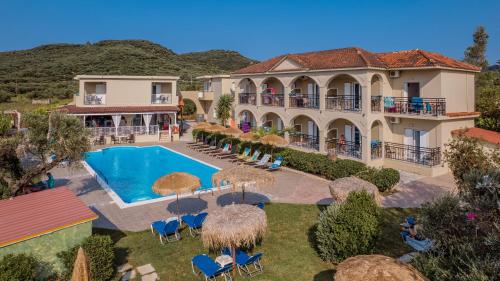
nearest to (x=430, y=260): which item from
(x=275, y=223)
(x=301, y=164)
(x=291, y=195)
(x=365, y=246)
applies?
(x=365, y=246)

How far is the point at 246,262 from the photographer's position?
31.6ft

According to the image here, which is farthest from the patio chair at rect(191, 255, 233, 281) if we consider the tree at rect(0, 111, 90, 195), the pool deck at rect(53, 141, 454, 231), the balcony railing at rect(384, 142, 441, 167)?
the balcony railing at rect(384, 142, 441, 167)

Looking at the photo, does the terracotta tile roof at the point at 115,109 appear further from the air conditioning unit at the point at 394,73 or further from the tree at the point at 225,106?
the air conditioning unit at the point at 394,73

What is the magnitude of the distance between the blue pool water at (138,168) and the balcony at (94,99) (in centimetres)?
686

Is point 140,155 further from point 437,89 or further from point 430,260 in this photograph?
point 430,260

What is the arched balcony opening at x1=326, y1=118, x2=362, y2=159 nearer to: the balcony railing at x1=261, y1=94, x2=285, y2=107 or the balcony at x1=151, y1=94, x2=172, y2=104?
the balcony railing at x1=261, y1=94, x2=285, y2=107

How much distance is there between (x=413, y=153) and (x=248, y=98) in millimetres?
17547

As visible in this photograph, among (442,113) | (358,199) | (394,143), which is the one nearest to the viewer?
(358,199)

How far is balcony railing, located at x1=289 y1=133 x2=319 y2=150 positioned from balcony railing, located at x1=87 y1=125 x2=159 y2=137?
16080 millimetres

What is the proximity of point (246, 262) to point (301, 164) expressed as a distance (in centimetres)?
1356

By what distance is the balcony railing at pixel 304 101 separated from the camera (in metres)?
28.2

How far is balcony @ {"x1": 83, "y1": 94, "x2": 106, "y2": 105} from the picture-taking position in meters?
36.3

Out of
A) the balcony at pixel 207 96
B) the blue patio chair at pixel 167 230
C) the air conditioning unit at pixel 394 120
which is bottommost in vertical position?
the blue patio chair at pixel 167 230

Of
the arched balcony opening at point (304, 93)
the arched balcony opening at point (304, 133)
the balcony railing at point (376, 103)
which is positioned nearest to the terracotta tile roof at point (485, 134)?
the balcony railing at point (376, 103)
